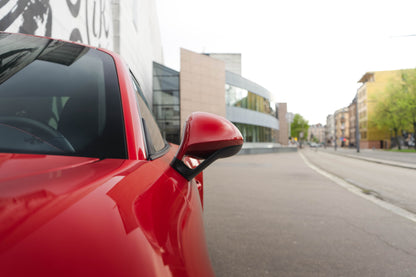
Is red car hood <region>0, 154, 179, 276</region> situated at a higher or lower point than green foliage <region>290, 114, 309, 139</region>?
lower

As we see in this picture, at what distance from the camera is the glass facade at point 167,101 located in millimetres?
21250

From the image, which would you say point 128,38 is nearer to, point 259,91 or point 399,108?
point 259,91

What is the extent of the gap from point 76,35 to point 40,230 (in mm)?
6347

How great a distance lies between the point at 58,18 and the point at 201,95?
18517 millimetres

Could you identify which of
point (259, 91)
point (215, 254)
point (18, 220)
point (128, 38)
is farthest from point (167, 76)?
point (18, 220)

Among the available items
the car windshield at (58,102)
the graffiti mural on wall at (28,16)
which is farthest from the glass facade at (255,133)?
the car windshield at (58,102)

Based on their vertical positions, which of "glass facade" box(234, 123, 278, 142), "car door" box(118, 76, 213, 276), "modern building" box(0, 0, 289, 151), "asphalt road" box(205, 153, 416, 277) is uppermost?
"modern building" box(0, 0, 289, 151)

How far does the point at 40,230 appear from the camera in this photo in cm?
48

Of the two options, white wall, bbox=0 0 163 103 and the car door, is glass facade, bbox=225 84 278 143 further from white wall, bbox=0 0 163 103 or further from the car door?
the car door

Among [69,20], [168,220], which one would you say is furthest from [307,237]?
[69,20]

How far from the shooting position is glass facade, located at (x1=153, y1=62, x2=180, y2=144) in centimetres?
2125

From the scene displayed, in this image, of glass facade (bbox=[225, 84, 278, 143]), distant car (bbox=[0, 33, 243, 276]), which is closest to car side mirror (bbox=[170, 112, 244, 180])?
distant car (bbox=[0, 33, 243, 276])

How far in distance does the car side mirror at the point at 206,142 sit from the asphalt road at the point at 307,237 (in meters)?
1.50

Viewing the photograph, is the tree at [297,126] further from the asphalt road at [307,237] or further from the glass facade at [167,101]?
the asphalt road at [307,237]
